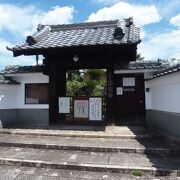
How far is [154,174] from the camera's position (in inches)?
276

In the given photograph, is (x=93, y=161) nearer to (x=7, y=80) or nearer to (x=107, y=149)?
(x=107, y=149)

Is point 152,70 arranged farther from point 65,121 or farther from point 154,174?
point 154,174

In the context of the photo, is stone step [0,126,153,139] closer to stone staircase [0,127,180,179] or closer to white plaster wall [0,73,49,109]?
stone staircase [0,127,180,179]

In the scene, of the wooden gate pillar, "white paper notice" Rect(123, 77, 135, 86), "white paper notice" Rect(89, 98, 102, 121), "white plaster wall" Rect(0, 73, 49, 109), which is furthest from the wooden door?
"white plaster wall" Rect(0, 73, 49, 109)

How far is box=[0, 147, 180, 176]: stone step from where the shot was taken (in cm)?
722

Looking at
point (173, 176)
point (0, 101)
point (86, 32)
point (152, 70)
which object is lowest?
point (173, 176)

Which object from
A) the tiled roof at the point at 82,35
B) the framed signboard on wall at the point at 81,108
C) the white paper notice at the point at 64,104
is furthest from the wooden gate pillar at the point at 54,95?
the tiled roof at the point at 82,35

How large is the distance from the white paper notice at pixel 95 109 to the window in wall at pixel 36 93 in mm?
2324

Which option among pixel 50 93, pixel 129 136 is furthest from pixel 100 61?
pixel 129 136

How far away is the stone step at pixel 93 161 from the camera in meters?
7.22

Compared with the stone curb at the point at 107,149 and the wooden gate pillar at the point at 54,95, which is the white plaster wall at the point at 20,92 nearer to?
the wooden gate pillar at the point at 54,95

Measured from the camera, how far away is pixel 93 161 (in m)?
7.86

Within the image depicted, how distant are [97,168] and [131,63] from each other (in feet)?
23.8

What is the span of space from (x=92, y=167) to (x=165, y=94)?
470 centimetres
